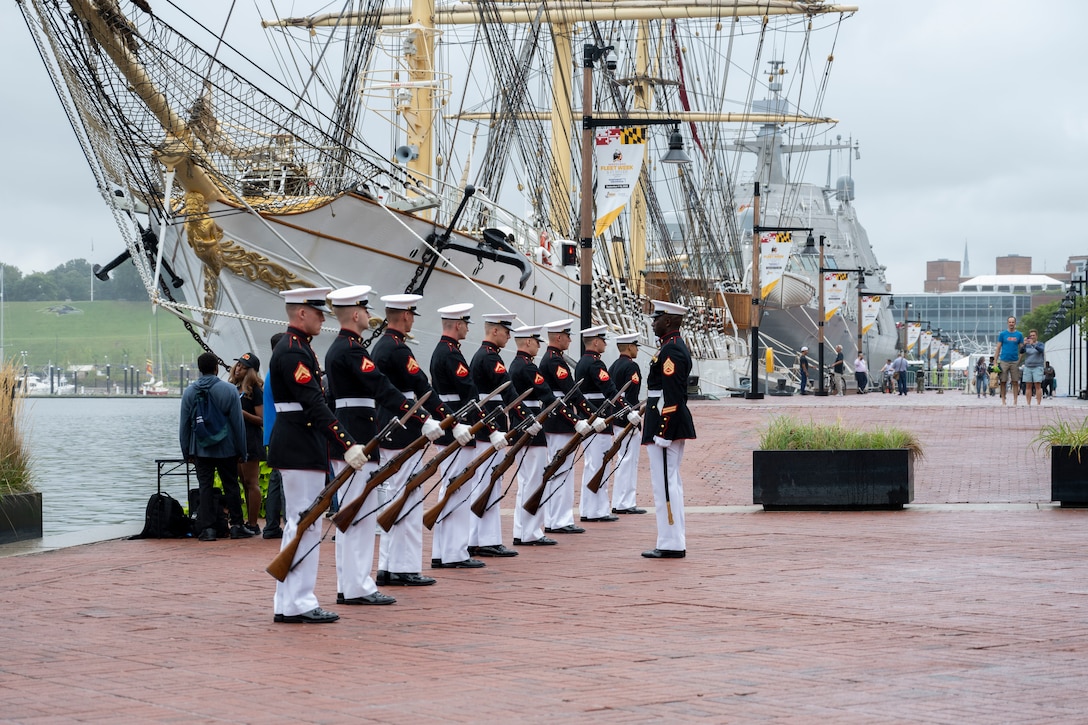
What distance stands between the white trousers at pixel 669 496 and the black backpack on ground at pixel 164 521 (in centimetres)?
456

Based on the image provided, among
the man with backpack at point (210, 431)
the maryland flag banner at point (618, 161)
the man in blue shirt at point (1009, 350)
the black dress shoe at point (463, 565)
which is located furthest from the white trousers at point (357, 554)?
the man in blue shirt at point (1009, 350)

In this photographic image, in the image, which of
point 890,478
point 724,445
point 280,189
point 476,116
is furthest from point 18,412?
point 476,116

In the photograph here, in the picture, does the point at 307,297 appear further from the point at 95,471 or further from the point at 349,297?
the point at 95,471

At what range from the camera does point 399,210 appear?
30.0m

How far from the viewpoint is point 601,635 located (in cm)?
775

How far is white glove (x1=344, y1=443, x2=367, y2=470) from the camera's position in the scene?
841 cm

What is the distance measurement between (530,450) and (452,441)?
2.02 m

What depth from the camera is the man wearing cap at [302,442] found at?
8.43 m

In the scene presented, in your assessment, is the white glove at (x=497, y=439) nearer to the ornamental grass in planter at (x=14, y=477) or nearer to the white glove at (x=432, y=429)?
the white glove at (x=432, y=429)

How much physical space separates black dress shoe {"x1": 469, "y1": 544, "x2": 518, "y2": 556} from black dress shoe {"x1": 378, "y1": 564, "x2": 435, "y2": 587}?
1.76m

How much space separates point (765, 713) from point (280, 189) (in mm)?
24377

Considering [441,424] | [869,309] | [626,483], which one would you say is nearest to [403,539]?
[441,424]

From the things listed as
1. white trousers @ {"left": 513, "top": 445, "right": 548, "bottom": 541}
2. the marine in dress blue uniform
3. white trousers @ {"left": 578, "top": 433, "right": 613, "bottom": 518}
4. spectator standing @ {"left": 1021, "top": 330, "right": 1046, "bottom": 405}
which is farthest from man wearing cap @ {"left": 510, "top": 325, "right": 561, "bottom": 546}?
spectator standing @ {"left": 1021, "top": 330, "right": 1046, "bottom": 405}

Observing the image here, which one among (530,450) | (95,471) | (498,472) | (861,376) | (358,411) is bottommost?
(95,471)
